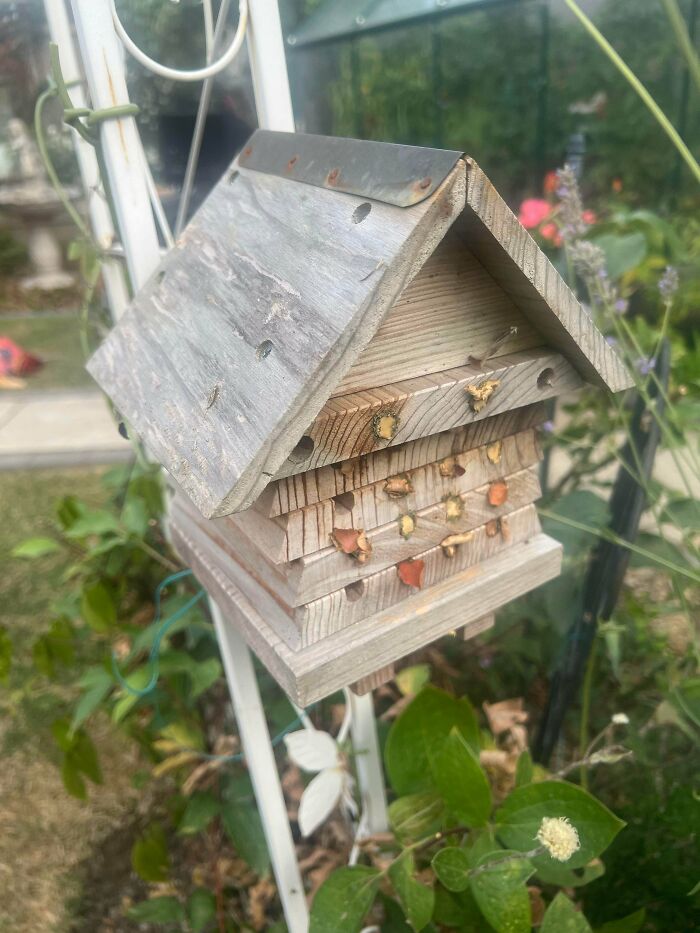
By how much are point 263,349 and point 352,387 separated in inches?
3.4

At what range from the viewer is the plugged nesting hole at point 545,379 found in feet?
2.29

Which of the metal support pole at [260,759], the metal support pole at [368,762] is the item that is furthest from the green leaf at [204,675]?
the metal support pole at [368,762]

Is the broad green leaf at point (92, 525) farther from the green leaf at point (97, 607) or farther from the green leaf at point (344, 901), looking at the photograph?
the green leaf at point (344, 901)

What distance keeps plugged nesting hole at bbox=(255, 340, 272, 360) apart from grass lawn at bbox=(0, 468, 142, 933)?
943 millimetres

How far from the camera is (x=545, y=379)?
706mm

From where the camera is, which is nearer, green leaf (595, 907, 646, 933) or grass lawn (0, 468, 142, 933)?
green leaf (595, 907, 646, 933)

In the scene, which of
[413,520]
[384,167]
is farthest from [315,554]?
[384,167]

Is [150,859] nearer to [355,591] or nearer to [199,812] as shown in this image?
[199,812]

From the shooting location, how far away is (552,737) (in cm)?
124

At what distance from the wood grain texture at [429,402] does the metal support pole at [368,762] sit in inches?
21.5

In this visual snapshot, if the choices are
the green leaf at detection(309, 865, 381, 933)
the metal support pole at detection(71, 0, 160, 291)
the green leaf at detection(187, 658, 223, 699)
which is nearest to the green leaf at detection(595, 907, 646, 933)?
the green leaf at detection(309, 865, 381, 933)

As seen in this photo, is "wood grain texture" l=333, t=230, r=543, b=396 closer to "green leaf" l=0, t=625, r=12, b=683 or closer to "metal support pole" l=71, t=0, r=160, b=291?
"metal support pole" l=71, t=0, r=160, b=291

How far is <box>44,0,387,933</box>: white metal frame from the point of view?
691 millimetres

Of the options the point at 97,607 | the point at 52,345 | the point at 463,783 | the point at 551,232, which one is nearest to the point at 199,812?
the point at 97,607
